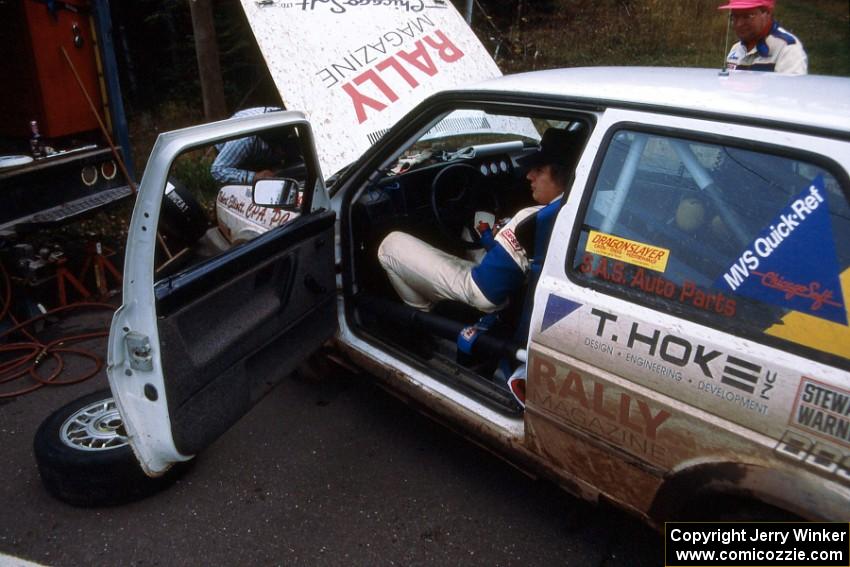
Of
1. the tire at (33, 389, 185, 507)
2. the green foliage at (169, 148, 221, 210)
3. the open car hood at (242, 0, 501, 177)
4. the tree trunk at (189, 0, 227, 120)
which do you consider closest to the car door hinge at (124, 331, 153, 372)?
the tire at (33, 389, 185, 507)

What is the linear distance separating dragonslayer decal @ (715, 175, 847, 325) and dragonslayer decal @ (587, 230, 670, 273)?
0.72 ft

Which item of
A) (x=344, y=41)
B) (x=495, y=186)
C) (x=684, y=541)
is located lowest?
(x=684, y=541)

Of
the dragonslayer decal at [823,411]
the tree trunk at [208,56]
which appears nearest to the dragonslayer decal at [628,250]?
the dragonslayer decal at [823,411]

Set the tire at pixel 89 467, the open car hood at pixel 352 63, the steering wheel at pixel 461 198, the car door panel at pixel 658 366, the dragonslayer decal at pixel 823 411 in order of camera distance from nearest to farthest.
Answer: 1. the dragonslayer decal at pixel 823 411
2. the car door panel at pixel 658 366
3. the tire at pixel 89 467
4. the open car hood at pixel 352 63
5. the steering wheel at pixel 461 198

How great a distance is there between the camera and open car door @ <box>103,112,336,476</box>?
2018 mm

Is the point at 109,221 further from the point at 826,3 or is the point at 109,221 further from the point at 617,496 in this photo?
the point at 826,3

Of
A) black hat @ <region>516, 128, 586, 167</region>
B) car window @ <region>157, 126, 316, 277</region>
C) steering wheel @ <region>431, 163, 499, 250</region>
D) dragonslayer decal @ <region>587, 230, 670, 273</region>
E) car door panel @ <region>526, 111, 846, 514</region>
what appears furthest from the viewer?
steering wheel @ <region>431, 163, 499, 250</region>

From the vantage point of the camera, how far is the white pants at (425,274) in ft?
9.35

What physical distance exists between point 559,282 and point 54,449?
2165 mm

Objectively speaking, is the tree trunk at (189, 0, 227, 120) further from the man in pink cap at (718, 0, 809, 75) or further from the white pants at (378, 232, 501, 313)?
the man in pink cap at (718, 0, 809, 75)

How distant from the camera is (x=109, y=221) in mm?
5844

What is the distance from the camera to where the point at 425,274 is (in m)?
2.98

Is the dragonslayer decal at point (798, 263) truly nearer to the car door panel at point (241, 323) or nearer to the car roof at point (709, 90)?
the car roof at point (709, 90)

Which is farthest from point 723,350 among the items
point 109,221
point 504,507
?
point 109,221
